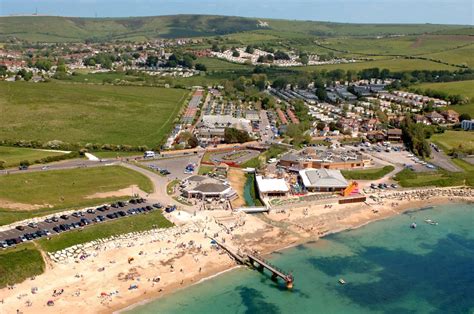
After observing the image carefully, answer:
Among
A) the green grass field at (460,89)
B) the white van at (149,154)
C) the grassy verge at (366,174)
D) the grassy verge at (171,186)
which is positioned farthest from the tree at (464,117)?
the grassy verge at (171,186)

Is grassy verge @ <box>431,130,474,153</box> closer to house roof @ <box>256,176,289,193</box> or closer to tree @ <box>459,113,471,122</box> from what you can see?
tree @ <box>459,113,471,122</box>

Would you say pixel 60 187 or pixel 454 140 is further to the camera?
pixel 454 140

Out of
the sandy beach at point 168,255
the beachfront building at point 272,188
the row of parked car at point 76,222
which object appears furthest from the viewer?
the beachfront building at point 272,188

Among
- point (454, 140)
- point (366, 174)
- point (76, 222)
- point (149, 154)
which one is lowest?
point (76, 222)

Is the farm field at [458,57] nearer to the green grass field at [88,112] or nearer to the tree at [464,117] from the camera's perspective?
the tree at [464,117]

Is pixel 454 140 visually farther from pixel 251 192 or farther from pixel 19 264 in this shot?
pixel 19 264

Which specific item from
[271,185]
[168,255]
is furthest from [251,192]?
[168,255]
